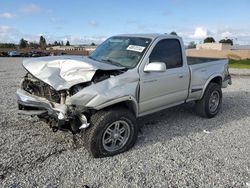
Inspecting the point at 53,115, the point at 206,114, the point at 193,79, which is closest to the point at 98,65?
the point at 53,115

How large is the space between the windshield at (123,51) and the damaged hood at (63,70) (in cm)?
47

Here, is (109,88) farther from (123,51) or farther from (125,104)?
(123,51)

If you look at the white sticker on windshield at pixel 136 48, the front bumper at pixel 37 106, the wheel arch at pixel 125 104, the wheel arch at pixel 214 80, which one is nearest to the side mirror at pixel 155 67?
the white sticker on windshield at pixel 136 48

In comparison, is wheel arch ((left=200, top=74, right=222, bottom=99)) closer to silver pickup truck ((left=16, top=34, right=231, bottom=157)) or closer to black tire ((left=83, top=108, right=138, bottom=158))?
silver pickup truck ((left=16, top=34, right=231, bottom=157))

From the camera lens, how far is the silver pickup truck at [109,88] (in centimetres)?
412

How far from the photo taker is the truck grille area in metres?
4.36

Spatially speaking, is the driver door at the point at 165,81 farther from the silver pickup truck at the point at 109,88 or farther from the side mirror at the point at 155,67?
the side mirror at the point at 155,67

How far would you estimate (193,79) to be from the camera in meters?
5.91

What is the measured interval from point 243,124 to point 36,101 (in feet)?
14.9

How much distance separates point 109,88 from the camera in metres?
4.19

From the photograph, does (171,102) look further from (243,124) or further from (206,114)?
(243,124)

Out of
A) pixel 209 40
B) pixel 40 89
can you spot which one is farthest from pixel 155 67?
pixel 209 40

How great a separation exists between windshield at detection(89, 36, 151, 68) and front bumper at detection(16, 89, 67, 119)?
4.45 feet

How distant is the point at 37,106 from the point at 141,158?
72.6 inches
